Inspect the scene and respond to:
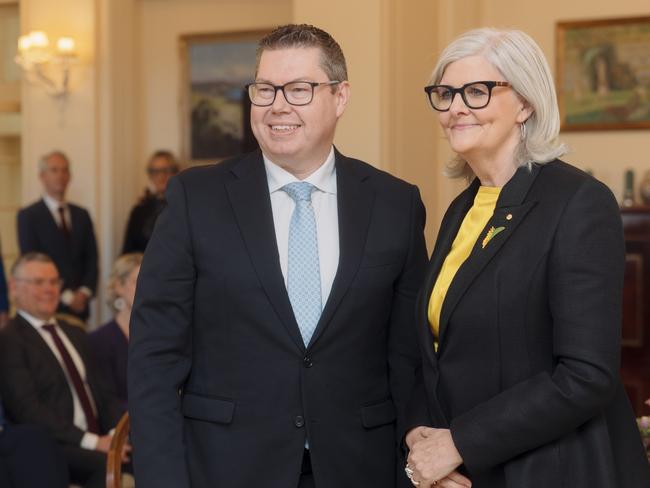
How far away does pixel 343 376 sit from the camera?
260 centimetres

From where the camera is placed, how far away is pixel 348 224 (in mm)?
2654

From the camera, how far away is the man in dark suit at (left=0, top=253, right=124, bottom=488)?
491cm

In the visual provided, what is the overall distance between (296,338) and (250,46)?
663cm

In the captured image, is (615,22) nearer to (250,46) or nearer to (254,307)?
(250,46)

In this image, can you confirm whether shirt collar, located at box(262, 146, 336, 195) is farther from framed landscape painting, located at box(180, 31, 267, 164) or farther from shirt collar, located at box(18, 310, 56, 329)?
framed landscape painting, located at box(180, 31, 267, 164)

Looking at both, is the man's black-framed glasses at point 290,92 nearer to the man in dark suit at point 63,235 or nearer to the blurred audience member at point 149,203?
the blurred audience member at point 149,203

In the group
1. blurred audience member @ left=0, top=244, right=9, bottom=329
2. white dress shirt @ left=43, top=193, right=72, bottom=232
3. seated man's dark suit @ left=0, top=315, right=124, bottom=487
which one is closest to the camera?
seated man's dark suit @ left=0, top=315, right=124, bottom=487

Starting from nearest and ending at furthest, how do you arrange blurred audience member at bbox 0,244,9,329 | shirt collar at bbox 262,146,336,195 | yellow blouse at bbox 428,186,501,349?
yellow blouse at bbox 428,186,501,349 < shirt collar at bbox 262,146,336,195 < blurred audience member at bbox 0,244,9,329

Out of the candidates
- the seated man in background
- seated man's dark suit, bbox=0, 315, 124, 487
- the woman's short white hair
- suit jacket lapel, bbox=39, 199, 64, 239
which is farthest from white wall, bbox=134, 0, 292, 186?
the woman's short white hair

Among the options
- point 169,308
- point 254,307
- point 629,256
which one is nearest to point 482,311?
point 254,307

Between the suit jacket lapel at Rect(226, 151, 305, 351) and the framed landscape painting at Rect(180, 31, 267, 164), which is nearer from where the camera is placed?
the suit jacket lapel at Rect(226, 151, 305, 351)

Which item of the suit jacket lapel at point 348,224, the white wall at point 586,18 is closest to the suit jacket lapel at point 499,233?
the suit jacket lapel at point 348,224

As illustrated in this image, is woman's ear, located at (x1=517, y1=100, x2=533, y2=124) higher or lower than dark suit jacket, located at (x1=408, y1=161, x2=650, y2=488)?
higher

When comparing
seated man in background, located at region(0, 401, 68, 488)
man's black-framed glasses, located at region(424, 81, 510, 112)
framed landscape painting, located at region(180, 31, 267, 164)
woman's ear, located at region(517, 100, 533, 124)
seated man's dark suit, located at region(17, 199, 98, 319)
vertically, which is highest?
framed landscape painting, located at region(180, 31, 267, 164)
